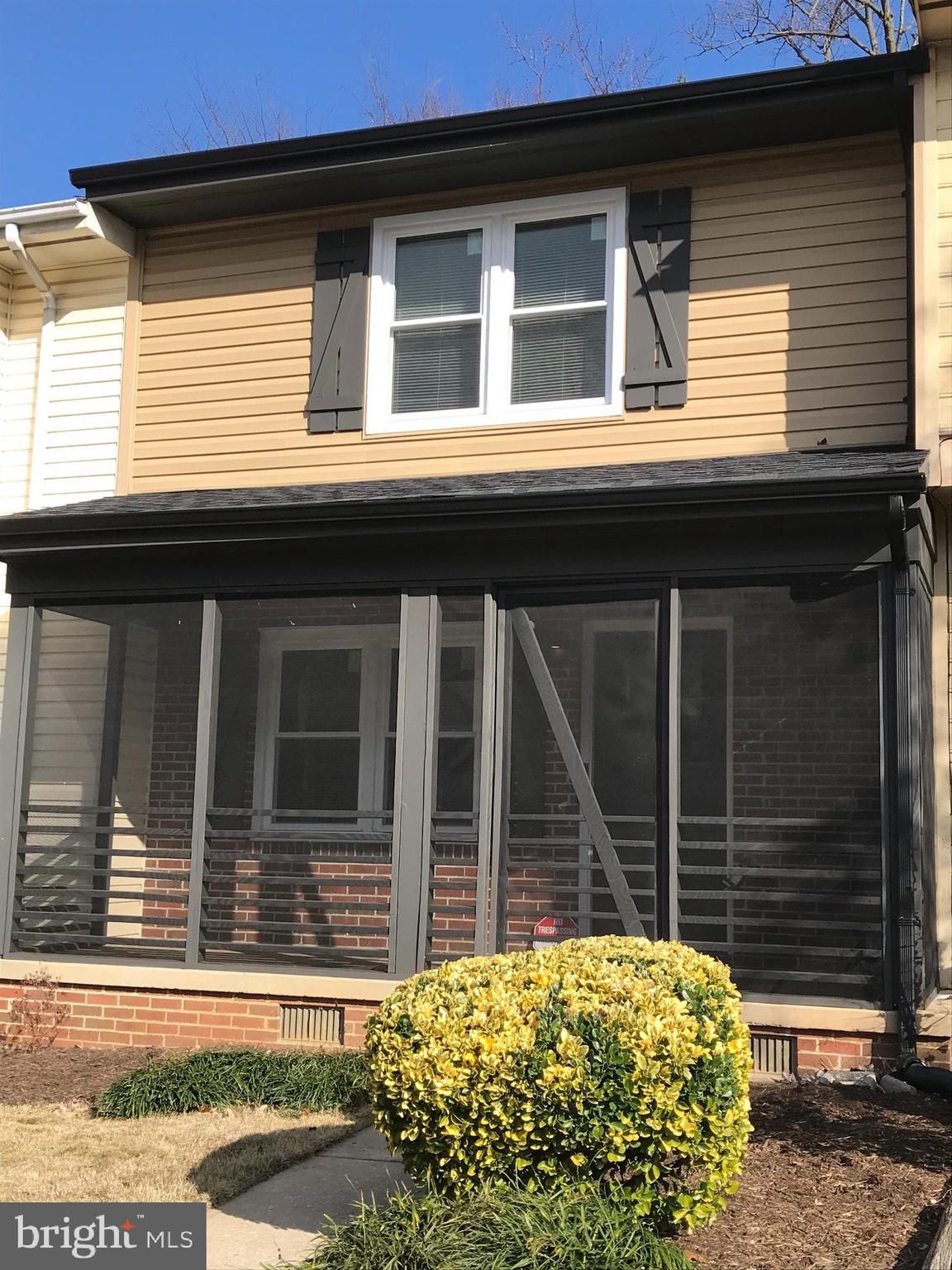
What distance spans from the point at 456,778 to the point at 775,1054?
135 inches

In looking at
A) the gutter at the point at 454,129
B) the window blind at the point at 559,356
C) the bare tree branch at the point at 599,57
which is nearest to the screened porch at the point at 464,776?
the window blind at the point at 559,356

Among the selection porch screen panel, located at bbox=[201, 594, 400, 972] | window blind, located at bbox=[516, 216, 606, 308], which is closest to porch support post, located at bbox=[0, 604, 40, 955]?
porch screen panel, located at bbox=[201, 594, 400, 972]

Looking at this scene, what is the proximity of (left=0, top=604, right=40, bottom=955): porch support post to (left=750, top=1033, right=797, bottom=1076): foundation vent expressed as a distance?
4.80 meters

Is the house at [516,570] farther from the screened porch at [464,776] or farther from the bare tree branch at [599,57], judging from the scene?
the bare tree branch at [599,57]

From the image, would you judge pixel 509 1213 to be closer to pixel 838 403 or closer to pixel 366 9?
pixel 838 403

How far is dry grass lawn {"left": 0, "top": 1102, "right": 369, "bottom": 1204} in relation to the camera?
4.91 m

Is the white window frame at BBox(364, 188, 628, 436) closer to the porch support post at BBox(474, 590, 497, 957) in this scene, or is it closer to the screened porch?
the screened porch

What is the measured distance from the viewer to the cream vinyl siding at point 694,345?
8266 millimetres

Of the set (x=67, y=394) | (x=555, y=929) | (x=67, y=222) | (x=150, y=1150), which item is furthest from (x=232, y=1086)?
(x=67, y=222)

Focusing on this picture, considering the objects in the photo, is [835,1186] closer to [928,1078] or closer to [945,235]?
[928,1078]

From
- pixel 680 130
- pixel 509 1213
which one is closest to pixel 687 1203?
pixel 509 1213

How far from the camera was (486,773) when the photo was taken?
7719mm

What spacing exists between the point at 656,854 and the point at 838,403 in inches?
123

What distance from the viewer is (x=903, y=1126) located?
571 centimetres
